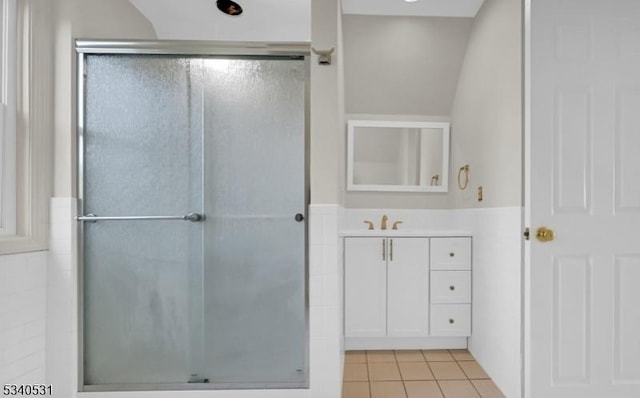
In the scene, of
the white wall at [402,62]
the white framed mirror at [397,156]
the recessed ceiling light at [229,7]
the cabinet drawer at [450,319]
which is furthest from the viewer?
the white framed mirror at [397,156]

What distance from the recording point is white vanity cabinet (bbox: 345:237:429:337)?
8.13 ft

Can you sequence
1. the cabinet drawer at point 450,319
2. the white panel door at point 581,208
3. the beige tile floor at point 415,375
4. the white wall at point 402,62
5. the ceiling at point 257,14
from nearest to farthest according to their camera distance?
the white panel door at point 581,208 < the beige tile floor at point 415,375 < the ceiling at point 257,14 < the cabinet drawer at point 450,319 < the white wall at point 402,62

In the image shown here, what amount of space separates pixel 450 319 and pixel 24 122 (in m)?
2.79

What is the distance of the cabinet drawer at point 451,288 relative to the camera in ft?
8.11

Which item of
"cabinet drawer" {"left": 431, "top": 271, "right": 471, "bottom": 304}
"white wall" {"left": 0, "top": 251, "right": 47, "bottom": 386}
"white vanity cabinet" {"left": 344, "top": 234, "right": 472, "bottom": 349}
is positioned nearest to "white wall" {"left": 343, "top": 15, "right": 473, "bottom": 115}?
"white vanity cabinet" {"left": 344, "top": 234, "right": 472, "bottom": 349}

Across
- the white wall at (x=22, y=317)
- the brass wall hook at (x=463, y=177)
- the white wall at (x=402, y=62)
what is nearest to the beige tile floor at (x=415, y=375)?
the brass wall hook at (x=463, y=177)

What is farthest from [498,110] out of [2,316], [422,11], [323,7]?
[2,316]

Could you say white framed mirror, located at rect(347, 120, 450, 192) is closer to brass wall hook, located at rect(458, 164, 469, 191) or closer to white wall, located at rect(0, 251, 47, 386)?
brass wall hook, located at rect(458, 164, 469, 191)

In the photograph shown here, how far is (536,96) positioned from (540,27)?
335 mm

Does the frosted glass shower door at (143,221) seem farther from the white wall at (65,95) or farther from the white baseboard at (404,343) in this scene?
the white baseboard at (404,343)

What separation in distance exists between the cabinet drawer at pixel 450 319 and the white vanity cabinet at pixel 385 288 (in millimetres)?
63

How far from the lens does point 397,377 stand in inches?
85.3

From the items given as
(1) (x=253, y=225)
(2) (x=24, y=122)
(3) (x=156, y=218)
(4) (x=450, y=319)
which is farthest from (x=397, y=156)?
(2) (x=24, y=122)

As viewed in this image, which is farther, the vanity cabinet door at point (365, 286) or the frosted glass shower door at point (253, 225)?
the vanity cabinet door at point (365, 286)
